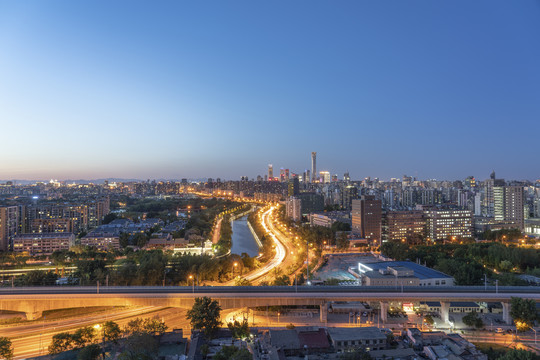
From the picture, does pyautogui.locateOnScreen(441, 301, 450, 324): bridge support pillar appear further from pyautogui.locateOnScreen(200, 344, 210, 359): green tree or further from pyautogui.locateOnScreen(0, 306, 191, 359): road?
pyautogui.locateOnScreen(0, 306, 191, 359): road

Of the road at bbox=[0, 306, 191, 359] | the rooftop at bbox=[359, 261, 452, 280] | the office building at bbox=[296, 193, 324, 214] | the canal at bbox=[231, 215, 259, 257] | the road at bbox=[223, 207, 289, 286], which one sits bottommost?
the canal at bbox=[231, 215, 259, 257]

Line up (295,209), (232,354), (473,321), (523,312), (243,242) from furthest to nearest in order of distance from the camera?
(295,209), (243,242), (473,321), (523,312), (232,354)

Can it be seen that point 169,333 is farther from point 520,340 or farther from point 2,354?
point 520,340

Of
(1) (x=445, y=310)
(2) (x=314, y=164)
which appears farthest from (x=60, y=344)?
(2) (x=314, y=164)

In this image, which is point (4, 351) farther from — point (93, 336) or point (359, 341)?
Result: point (359, 341)

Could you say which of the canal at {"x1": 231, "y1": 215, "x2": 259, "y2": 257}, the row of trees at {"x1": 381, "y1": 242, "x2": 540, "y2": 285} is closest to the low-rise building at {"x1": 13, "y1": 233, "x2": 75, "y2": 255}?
the canal at {"x1": 231, "y1": 215, "x2": 259, "y2": 257}

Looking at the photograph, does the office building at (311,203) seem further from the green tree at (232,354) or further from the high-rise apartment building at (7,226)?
the green tree at (232,354)
